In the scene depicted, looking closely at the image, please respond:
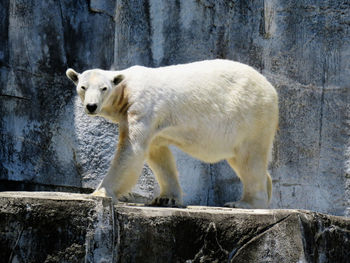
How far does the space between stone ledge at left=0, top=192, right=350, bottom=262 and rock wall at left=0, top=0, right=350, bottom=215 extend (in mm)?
2791

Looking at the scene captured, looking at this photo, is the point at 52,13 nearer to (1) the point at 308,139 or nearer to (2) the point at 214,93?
(2) the point at 214,93

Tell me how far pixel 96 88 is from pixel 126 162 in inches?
28.4

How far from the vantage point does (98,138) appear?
8.28 m

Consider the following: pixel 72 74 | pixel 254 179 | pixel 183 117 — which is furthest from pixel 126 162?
pixel 254 179

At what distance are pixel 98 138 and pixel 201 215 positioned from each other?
3.51 m

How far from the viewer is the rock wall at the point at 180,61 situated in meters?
7.97

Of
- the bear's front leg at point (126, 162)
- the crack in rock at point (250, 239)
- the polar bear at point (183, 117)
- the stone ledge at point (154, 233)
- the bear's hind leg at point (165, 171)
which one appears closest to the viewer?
the stone ledge at point (154, 233)

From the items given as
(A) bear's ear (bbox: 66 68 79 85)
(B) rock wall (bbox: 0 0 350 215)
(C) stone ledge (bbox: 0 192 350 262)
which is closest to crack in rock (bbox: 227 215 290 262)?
(C) stone ledge (bbox: 0 192 350 262)

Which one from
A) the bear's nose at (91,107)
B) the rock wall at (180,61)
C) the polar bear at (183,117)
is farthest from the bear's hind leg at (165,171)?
the rock wall at (180,61)

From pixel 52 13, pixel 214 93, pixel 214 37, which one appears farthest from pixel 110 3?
pixel 214 93

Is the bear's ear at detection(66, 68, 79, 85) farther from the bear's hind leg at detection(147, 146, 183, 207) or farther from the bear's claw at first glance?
the bear's claw

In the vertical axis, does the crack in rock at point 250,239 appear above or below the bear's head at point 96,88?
below

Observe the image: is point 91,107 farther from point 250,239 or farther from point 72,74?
point 250,239

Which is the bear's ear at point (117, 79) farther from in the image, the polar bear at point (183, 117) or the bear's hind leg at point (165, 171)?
the bear's hind leg at point (165, 171)
